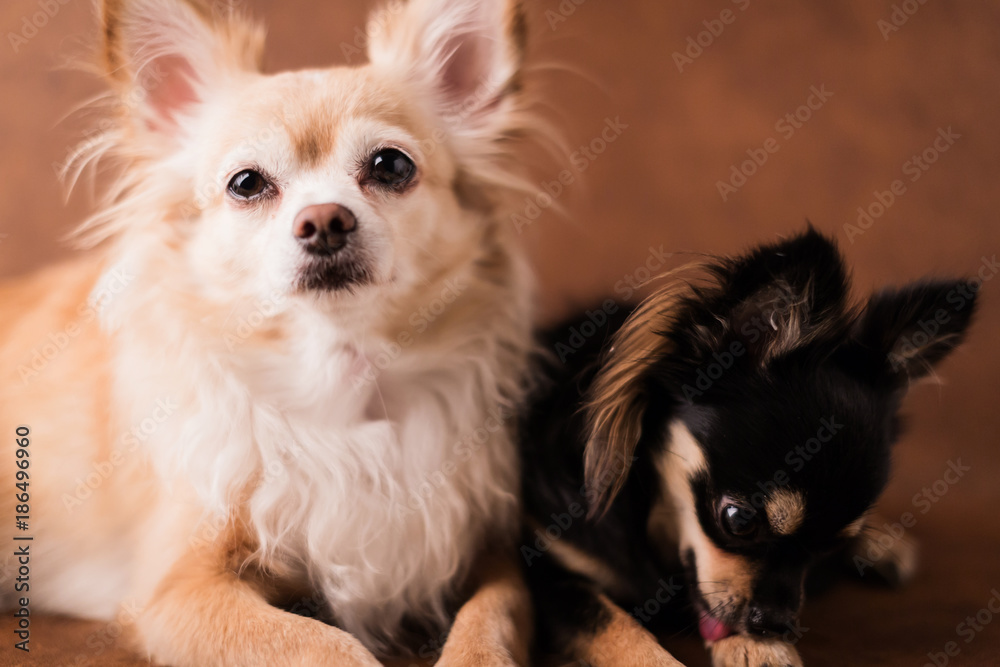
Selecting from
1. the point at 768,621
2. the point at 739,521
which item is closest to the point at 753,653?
the point at 768,621

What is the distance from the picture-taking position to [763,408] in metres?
1.70

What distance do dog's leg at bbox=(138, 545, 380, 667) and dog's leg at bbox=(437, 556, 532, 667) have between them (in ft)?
0.61

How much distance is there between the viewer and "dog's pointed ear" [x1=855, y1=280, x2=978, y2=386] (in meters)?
1.79

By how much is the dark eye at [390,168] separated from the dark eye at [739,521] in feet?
3.35

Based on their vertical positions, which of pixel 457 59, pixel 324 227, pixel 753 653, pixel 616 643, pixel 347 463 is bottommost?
pixel 347 463

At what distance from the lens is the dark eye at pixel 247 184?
1.76 m

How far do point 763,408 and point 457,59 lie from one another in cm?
119

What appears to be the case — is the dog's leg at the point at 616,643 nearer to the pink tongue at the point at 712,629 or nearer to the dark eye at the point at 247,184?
the pink tongue at the point at 712,629

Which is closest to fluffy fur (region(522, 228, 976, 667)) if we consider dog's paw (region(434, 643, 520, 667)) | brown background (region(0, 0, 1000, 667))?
dog's paw (region(434, 643, 520, 667))

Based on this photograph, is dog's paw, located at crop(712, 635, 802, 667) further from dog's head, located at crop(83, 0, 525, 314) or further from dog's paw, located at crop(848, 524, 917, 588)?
dog's head, located at crop(83, 0, 525, 314)

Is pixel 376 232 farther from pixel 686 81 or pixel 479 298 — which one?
pixel 686 81

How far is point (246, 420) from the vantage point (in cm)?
184

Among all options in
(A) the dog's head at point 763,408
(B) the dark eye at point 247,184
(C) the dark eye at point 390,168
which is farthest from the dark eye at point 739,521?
(B) the dark eye at point 247,184

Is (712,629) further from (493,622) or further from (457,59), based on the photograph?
(457,59)
